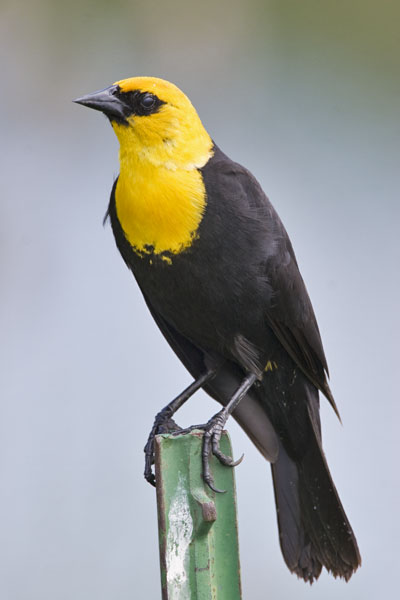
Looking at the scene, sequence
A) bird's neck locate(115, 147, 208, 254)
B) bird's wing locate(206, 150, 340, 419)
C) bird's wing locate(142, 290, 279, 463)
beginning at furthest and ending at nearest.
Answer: bird's wing locate(142, 290, 279, 463) < bird's wing locate(206, 150, 340, 419) < bird's neck locate(115, 147, 208, 254)

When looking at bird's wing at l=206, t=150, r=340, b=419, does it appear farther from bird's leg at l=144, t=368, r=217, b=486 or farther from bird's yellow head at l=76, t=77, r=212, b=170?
bird's leg at l=144, t=368, r=217, b=486

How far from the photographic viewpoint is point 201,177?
2.12 m

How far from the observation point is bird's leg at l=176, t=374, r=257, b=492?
5.08 feet

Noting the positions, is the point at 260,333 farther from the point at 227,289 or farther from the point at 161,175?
the point at 161,175

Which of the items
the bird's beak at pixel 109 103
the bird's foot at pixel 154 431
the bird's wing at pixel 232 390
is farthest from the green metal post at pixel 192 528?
the bird's beak at pixel 109 103

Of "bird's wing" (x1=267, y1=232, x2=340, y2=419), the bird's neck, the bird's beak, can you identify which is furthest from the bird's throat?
"bird's wing" (x1=267, y1=232, x2=340, y2=419)

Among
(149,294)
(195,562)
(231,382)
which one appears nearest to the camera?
(195,562)

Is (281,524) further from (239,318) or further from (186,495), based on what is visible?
(186,495)

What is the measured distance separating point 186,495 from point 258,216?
86 centimetres

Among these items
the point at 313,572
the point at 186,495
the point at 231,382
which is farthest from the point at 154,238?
the point at 313,572

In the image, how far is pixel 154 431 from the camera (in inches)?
85.8

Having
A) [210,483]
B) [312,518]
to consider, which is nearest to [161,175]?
[210,483]

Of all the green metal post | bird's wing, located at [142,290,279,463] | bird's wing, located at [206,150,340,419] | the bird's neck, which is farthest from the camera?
bird's wing, located at [142,290,279,463]

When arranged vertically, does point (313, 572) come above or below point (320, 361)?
below
